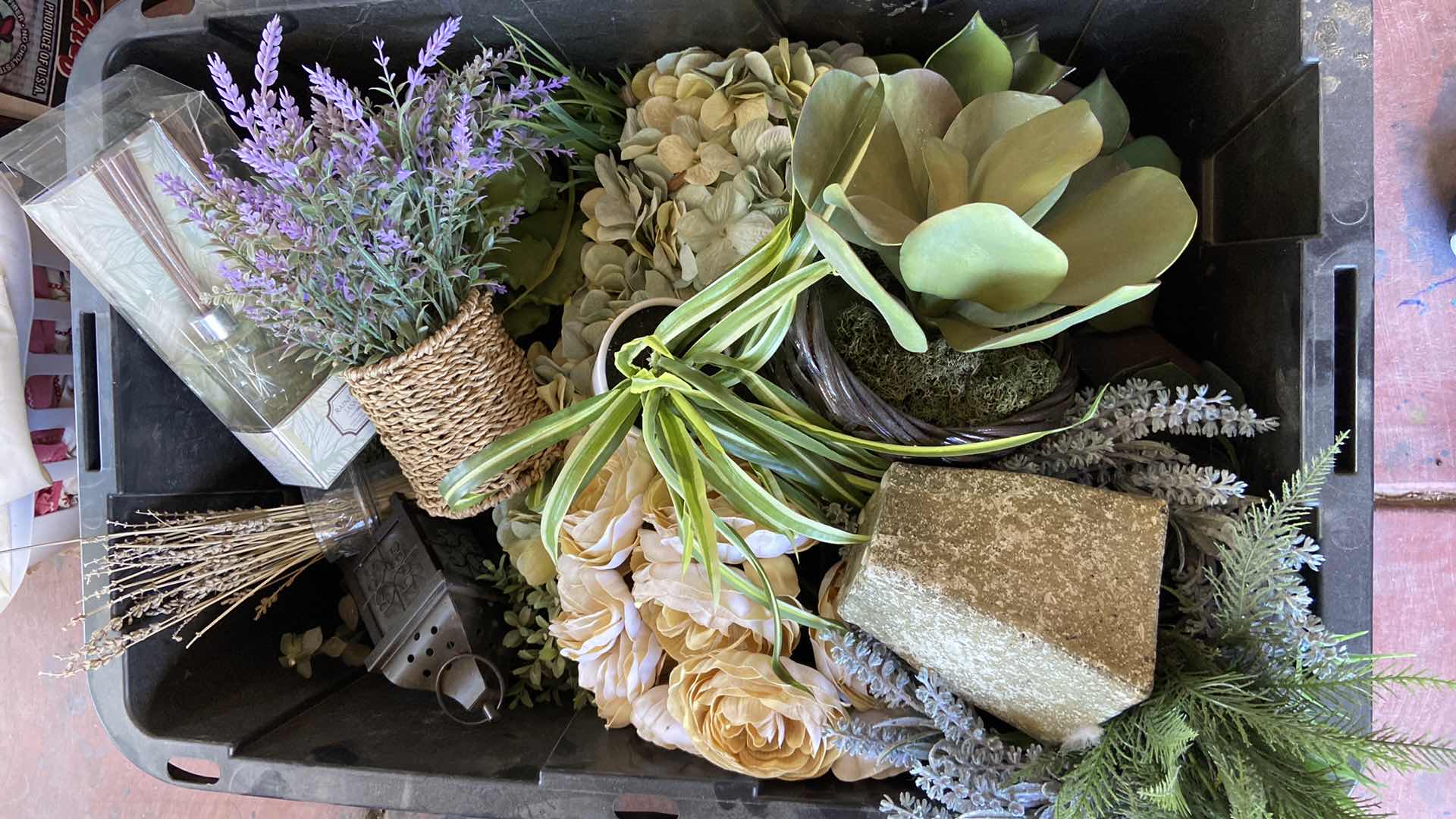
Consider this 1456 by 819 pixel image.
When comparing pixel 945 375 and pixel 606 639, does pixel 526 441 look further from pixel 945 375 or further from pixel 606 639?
pixel 945 375

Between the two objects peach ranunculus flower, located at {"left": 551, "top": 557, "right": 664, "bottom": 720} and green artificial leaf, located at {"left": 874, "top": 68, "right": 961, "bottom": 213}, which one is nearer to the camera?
green artificial leaf, located at {"left": 874, "top": 68, "right": 961, "bottom": 213}

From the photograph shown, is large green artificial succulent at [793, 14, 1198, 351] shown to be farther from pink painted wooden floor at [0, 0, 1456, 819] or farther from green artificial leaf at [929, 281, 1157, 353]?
pink painted wooden floor at [0, 0, 1456, 819]

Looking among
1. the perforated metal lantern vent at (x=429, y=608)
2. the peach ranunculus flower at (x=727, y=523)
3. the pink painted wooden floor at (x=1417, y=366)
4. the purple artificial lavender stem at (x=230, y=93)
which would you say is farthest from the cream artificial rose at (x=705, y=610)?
the pink painted wooden floor at (x=1417, y=366)

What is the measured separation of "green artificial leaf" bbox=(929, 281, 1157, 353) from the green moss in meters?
0.04

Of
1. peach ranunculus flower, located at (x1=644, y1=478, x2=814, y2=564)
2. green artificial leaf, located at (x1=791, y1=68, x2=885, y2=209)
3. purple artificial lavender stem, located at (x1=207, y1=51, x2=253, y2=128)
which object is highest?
purple artificial lavender stem, located at (x1=207, y1=51, x2=253, y2=128)

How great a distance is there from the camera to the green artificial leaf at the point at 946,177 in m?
0.59

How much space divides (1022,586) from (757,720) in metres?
0.23

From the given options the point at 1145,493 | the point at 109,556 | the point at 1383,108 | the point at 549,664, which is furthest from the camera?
the point at 1383,108

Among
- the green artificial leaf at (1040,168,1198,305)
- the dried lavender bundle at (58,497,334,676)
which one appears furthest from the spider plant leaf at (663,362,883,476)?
the dried lavender bundle at (58,497,334,676)

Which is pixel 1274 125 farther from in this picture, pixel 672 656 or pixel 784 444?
pixel 672 656

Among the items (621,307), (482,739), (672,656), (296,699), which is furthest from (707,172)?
(296,699)

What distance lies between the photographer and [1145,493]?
0.65 m

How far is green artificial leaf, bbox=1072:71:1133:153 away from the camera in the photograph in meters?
0.74

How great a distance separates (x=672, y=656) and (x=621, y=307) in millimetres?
347
